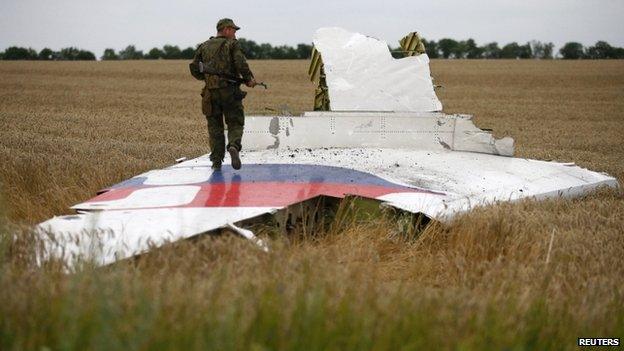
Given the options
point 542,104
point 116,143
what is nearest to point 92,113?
point 116,143

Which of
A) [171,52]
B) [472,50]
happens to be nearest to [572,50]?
[472,50]

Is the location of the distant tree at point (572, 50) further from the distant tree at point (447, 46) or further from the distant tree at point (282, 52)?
the distant tree at point (282, 52)

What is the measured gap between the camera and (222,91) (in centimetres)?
782

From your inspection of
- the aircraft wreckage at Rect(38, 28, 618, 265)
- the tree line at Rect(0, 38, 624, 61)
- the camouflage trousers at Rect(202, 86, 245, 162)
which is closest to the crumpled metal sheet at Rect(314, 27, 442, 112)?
the aircraft wreckage at Rect(38, 28, 618, 265)

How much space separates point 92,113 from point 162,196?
48.5ft

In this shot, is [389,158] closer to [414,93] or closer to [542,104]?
[414,93]

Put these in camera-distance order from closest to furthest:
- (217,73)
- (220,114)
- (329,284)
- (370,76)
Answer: (329,284) → (217,73) → (220,114) → (370,76)

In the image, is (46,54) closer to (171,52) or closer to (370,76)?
(171,52)

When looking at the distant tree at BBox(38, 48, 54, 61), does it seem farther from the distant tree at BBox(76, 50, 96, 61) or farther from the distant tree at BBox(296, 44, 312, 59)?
the distant tree at BBox(296, 44, 312, 59)

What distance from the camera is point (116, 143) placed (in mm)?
13094

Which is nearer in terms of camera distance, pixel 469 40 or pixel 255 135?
pixel 255 135

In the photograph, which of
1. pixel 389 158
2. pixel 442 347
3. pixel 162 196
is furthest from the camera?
pixel 389 158

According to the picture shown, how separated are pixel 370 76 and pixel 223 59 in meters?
2.08

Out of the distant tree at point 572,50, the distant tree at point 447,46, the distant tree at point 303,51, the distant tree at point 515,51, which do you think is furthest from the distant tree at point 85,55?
the distant tree at point 572,50
